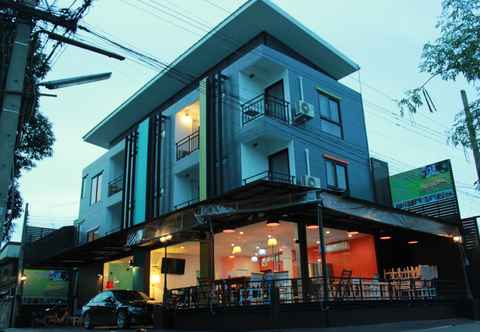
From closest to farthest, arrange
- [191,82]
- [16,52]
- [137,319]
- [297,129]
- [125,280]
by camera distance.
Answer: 1. [16,52]
2. [137,319]
3. [297,129]
4. [191,82]
5. [125,280]

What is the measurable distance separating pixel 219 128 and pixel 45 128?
23.0ft

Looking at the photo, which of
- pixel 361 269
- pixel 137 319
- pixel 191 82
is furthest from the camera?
pixel 191 82

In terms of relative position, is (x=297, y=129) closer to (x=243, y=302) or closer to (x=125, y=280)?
(x=243, y=302)

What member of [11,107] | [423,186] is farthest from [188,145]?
[11,107]

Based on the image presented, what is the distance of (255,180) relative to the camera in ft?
56.9

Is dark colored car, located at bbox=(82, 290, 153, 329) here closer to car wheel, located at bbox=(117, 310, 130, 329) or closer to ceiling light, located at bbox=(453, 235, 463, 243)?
car wheel, located at bbox=(117, 310, 130, 329)

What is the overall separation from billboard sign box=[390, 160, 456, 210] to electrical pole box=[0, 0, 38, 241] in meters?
18.4

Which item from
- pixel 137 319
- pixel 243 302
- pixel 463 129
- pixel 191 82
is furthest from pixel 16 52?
pixel 191 82

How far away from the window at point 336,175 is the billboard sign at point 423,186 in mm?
3004

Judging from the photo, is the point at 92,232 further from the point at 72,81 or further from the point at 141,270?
the point at 72,81

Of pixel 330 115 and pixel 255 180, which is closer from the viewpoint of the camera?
pixel 255 180

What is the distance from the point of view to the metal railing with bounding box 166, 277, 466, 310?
14.3 meters

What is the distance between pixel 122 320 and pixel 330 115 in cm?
1265

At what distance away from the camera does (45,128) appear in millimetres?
18328
